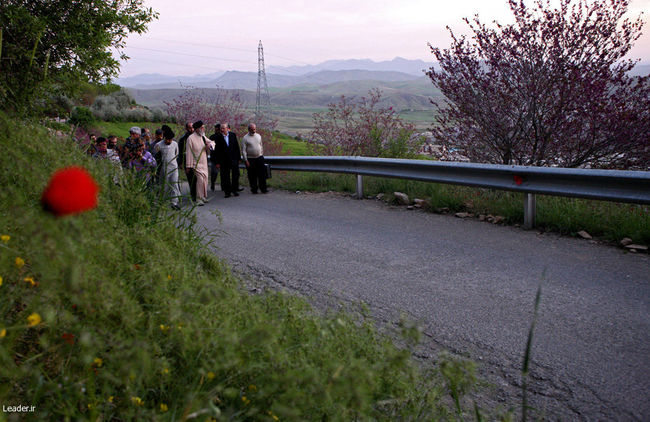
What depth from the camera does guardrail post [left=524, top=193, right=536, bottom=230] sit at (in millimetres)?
7691

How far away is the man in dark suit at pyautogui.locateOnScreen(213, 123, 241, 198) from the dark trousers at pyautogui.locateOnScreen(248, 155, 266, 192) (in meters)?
0.40

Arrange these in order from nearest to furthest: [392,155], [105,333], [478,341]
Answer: [105,333], [478,341], [392,155]

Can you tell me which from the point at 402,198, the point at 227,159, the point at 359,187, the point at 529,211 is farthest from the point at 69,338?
the point at 227,159

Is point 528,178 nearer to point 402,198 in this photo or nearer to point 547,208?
point 547,208

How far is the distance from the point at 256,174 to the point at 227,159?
911 millimetres

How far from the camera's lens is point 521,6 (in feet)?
34.4

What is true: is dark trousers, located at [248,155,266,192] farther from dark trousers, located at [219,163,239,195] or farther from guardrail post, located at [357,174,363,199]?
guardrail post, located at [357,174,363,199]

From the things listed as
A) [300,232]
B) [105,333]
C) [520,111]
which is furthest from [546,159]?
[105,333]

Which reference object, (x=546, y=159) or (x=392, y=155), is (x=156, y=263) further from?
(x=392, y=155)

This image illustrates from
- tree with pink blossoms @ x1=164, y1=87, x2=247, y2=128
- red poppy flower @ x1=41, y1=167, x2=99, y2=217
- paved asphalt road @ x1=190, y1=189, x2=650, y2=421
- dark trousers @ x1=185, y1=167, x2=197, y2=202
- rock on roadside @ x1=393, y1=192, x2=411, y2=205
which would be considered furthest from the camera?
tree with pink blossoms @ x1=164, y1=87, x2=247, y2=128

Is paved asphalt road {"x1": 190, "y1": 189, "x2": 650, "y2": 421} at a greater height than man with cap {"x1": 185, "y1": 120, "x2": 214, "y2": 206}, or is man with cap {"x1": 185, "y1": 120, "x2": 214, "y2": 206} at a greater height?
man with cap {"x1": 185, "y1": 120, "x2": 214, "y2": 206}

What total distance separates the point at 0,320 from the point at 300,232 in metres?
5.93

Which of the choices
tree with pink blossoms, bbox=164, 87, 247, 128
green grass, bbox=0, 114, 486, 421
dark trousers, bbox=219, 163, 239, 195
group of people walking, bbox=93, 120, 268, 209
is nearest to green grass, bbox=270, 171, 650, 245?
group of people walking, bbox=93, 120, 268, 209

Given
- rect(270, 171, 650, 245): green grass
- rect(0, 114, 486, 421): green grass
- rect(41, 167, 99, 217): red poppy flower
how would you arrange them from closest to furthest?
rect(41, 167, 99, 217): red poppy flower < rect(0, 114, 486, 421): green grass < rect(270, 171, 650, 245): green grass
